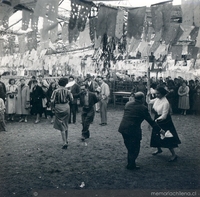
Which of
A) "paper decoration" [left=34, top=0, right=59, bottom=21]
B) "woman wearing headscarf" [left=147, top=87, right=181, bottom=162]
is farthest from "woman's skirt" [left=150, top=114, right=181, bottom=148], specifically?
"paper decoration" [left=34, top=0, right=59, bottom=21]

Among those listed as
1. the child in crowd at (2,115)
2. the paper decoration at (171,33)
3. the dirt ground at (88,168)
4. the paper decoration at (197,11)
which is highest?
the paper decoration at (197,11)

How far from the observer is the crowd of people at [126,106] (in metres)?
4.66

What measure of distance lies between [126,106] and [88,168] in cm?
136

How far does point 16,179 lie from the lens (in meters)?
4.25

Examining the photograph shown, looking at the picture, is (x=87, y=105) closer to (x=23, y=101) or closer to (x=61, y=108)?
(x=61, y=108)

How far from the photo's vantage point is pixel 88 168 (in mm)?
4770

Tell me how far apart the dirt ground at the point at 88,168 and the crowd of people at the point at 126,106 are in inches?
12.9

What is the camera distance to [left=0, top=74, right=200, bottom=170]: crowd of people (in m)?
4.66

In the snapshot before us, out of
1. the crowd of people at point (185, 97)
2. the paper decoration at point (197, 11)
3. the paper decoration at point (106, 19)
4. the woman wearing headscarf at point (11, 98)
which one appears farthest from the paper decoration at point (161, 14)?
the crowd of people at point (185, 97)

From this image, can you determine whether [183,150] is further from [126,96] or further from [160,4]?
[126,96]

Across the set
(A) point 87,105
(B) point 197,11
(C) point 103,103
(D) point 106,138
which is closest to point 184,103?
(C) point 103,103

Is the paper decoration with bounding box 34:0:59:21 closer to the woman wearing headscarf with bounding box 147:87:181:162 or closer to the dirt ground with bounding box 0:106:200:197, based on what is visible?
the woman wearing headscarf with bounding box 147:87:181:162

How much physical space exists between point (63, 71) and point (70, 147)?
14.0m

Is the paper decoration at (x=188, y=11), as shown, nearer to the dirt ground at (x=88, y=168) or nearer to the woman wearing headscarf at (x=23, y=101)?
the dirt ground at (x=88, y=168)
